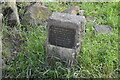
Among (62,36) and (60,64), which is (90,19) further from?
(60,64)

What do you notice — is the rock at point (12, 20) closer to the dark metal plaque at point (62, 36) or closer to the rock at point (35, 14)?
the rock at point (35, 14)

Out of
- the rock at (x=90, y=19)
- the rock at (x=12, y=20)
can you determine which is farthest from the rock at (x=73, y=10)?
the rock at (x=12, y=20)

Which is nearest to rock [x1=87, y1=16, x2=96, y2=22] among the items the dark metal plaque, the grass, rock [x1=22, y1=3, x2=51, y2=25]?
the grass

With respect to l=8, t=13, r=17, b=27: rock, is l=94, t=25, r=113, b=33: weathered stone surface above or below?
below

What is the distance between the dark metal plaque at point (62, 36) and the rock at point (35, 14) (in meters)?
1.08

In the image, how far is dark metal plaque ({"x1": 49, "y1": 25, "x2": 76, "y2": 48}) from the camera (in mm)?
3412

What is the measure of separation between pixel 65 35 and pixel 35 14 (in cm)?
138

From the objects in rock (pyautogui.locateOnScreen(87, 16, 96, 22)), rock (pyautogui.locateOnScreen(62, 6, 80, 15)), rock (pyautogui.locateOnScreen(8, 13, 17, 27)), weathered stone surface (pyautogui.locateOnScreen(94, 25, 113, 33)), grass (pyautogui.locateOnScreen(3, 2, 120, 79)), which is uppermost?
rock (pyautogui.locateOnScreen(62, 6, 80, 15))

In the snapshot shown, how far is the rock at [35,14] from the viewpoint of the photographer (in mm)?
4551

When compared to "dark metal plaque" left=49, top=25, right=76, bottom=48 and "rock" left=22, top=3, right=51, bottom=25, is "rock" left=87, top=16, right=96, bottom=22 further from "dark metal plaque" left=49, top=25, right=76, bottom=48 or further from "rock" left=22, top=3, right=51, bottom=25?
"dark metal plaque" left=49, top=25, right=76, bottom=48

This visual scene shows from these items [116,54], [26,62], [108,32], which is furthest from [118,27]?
[26,62]

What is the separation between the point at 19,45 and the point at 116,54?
1588mm

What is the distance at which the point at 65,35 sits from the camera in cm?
345

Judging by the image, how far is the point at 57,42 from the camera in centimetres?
353
